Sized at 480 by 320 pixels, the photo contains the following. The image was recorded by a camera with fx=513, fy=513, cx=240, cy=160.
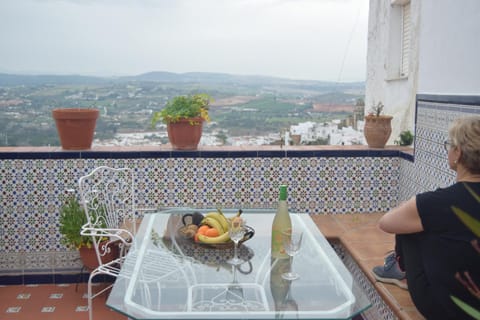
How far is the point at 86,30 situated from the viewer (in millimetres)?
5047

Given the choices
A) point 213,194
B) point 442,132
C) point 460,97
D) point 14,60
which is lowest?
point 213,194

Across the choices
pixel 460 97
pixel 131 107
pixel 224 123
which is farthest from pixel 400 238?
pixel 131 107

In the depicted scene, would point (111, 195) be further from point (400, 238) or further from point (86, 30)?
point (400, 238)

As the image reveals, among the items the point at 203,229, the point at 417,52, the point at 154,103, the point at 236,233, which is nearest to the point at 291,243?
the point at 236,233

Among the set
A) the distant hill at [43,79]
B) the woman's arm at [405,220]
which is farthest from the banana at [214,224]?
the distant hill at [43,79]

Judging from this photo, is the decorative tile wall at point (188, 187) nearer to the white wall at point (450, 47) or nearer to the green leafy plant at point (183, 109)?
the green leafy plant at point (183, 109)

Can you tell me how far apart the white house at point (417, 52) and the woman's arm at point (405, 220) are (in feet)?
4.20

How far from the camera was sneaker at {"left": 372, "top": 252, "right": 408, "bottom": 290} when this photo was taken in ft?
9.32

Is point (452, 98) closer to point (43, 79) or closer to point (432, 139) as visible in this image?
point (432, 139)

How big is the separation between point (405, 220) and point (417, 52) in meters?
3.48

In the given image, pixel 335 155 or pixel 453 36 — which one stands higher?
pixel 453 36

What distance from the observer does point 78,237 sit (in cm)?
386

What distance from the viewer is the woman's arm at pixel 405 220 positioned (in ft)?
7.15

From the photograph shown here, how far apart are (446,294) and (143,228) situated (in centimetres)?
177
